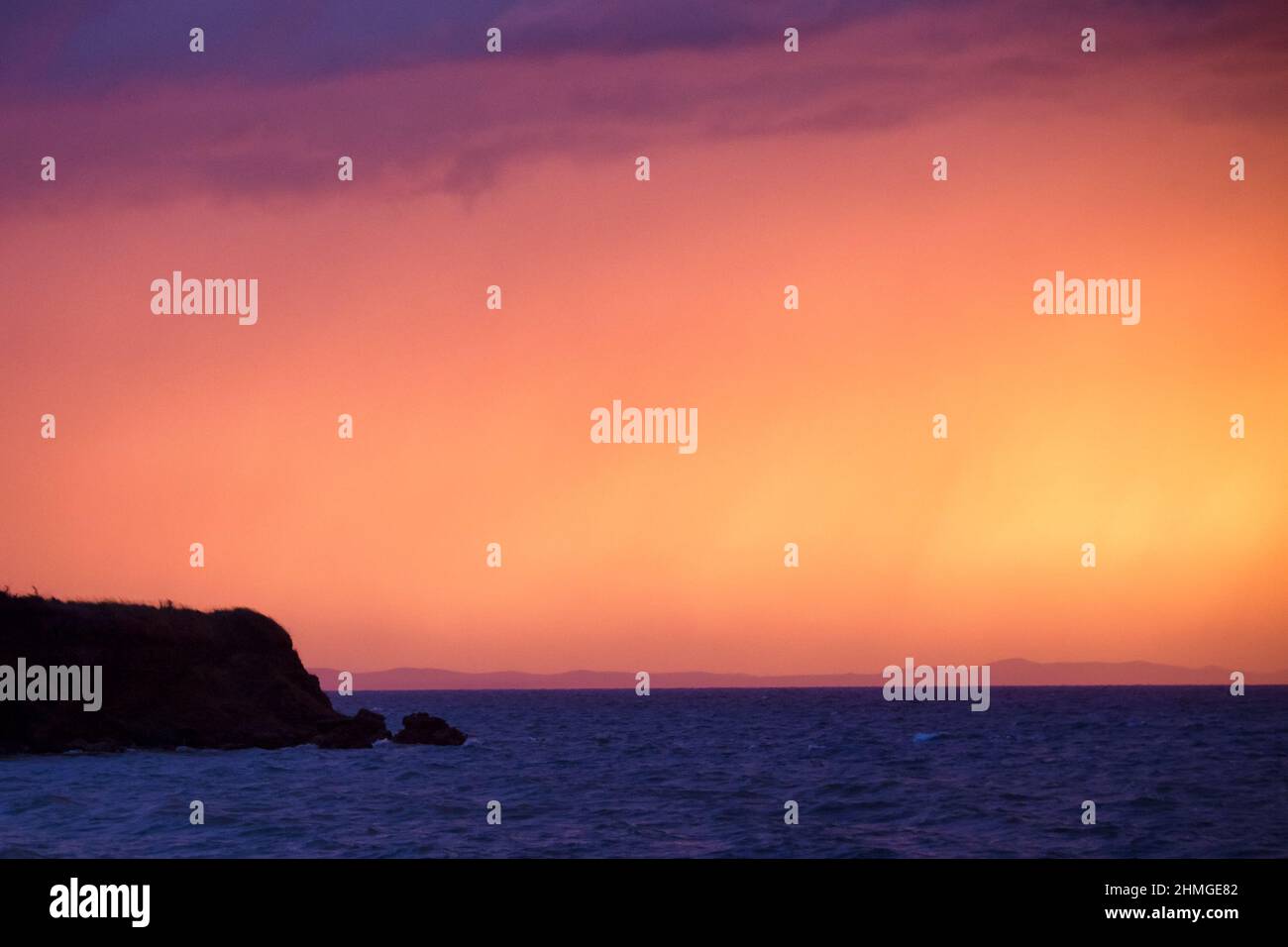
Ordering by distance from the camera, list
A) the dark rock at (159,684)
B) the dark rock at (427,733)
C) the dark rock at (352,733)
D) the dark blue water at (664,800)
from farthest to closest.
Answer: the dark rock at (427,733)
the dark rock at (352,733)
the dark rock at (159,684)
the dark blue water at (664,800)

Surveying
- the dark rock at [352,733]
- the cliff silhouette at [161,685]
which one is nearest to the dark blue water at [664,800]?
the dark rock at [352,733]

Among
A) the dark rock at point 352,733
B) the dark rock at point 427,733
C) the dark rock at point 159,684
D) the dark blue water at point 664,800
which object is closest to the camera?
the dark blue water at point 664,800

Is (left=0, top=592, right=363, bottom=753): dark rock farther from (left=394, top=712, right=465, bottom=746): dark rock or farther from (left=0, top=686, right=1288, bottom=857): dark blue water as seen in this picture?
(left=0, top=686, right=1288, bottom=857): dark blue water

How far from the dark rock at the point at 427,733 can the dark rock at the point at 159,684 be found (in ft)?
4.94

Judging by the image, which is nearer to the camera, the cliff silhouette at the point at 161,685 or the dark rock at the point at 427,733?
the cliff silhouette at the point at 161,685

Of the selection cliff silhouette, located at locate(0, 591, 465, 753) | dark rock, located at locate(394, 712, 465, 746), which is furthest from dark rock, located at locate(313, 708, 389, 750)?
dark rock, located at locate(394, 712, 465, 746)

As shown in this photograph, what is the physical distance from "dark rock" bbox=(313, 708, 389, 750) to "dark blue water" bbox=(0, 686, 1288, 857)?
127 centimetres

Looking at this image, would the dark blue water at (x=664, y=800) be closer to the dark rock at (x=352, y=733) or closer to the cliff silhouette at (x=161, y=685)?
the dark rock at (x=352, y=733)

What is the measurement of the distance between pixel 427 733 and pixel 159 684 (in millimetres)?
16775

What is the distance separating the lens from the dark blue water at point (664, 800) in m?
32.4

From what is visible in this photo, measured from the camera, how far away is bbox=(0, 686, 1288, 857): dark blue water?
3238cm
